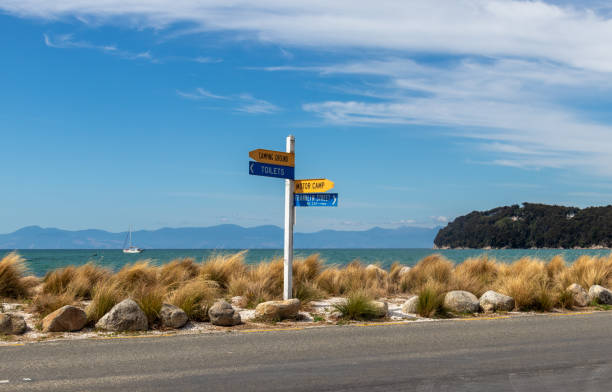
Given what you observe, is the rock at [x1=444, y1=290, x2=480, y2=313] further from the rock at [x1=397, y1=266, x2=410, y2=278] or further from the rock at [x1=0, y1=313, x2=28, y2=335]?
the rock at [x1=0, y1=313, x2=28, y2=335]

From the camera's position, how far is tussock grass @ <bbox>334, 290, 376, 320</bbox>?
13305mm

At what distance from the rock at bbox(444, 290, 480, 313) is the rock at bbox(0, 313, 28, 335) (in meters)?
8.66

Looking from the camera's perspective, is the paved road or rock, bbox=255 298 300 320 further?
rock, bbox=255 298 300 320

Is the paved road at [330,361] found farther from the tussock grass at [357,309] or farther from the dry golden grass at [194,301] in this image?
the dry golden grass at [194,301]

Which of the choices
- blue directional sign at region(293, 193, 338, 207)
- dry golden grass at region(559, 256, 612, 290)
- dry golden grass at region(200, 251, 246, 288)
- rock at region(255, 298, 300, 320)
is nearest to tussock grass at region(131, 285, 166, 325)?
rock at region(255, 298, 300, 320)

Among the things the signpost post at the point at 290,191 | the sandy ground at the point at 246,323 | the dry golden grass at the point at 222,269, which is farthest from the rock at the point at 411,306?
the dry golden grass at the point at 222,269

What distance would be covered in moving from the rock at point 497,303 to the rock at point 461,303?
0.91ft

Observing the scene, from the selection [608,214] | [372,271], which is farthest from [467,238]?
[372,271]

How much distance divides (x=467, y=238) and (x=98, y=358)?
179507mm

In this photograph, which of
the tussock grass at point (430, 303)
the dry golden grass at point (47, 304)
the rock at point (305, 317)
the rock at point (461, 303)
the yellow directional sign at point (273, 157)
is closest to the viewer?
the dry golden grass at point (47, 304)

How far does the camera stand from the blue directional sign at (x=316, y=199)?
14.3 m

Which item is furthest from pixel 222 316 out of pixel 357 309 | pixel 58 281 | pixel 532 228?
pixel 532 228

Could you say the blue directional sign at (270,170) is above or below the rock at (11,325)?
above

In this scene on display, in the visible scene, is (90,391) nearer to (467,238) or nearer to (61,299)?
(61,299)
